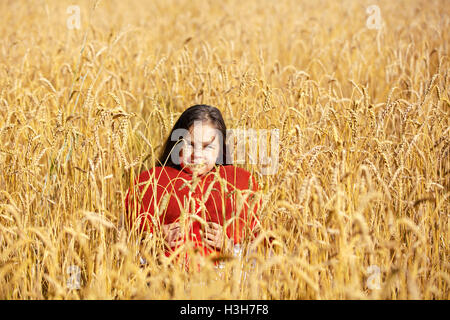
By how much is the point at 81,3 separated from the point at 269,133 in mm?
4483

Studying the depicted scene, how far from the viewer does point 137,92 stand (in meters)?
2.72

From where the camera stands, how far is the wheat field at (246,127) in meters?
1.21

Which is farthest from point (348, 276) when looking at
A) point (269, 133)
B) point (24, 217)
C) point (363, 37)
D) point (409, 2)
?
point (409, 2)

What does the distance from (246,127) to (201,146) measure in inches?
12.9

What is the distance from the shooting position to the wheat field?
1212 mm

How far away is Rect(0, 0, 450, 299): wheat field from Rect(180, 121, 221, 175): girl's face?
0.11 metres

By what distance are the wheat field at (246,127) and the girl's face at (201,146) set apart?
0.37 ft
